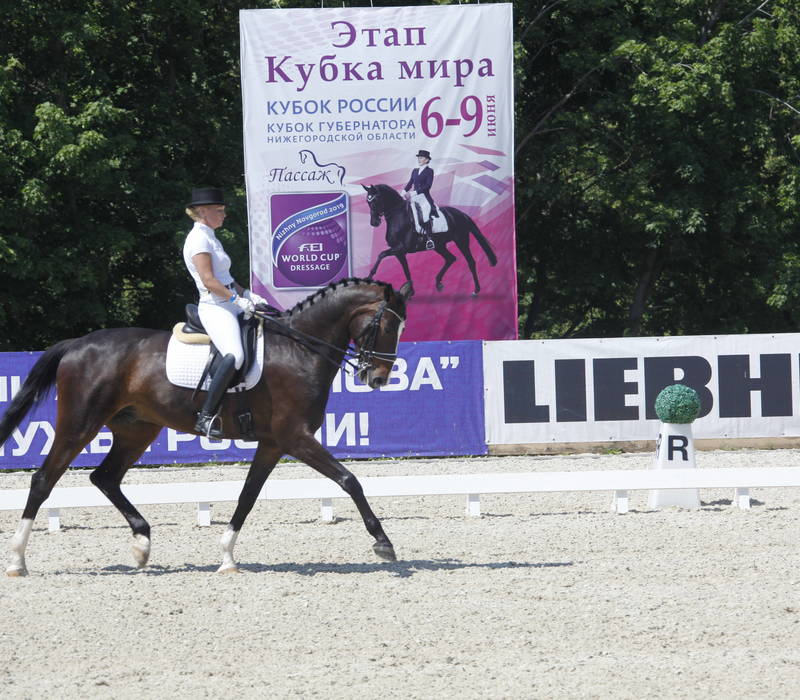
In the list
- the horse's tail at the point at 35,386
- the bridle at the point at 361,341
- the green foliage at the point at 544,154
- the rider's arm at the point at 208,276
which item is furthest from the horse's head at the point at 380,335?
the green foliage at the point at 544,154

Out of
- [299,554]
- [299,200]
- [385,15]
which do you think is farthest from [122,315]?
[299,554]

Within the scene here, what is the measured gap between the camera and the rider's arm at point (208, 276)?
7.89m

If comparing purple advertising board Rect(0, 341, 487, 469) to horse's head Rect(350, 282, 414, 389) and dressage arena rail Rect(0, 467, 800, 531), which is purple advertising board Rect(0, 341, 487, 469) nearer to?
dressage arena rail Rect(0, 467, 800, 531)

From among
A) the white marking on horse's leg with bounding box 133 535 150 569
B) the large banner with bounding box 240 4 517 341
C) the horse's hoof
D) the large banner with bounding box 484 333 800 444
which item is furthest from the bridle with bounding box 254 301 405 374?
the large banner with bounding box 240 4 517 341

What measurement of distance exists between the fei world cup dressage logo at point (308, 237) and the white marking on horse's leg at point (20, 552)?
9.91m

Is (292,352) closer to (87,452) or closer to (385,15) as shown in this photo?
(87,452)

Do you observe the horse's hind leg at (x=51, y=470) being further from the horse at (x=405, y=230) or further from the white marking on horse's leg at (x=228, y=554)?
the horse at (x=405, y=230)

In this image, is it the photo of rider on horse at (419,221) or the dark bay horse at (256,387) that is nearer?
the dark bay horse at (256,387)

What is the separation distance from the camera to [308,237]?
17.8 meters

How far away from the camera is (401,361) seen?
51.3 ft

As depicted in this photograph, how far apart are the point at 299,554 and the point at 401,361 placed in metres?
6.88

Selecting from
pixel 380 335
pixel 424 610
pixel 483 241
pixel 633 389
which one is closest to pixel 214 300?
pixel 380 335

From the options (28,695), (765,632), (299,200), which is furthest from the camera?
(299,200)

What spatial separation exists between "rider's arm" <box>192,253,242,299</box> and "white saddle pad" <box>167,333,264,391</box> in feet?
1.52
